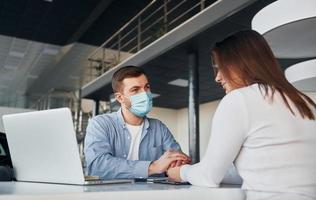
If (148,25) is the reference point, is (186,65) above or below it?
below

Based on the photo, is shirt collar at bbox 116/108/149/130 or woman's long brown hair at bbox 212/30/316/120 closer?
woman's long brown hair at bbox 212/30/316/120

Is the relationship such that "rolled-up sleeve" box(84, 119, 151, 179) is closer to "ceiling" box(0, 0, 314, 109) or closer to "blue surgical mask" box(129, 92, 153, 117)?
"blue surgical mask" box(129, 92, 153, 117)

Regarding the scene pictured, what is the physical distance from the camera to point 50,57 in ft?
30.0

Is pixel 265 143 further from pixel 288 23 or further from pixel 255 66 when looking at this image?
pixel 288 23

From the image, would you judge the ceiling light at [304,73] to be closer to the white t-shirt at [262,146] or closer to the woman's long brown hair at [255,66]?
the woman's long brown hair at [255,66]

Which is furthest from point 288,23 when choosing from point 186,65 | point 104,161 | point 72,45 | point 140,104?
point 72,45

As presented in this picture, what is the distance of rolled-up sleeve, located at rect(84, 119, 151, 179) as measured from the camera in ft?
4.05

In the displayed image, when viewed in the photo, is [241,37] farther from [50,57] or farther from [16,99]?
[16,99]

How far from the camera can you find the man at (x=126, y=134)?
1.37m

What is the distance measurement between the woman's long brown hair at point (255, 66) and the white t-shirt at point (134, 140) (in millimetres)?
747

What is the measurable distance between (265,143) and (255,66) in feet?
0.73

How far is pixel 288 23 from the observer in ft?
7.32

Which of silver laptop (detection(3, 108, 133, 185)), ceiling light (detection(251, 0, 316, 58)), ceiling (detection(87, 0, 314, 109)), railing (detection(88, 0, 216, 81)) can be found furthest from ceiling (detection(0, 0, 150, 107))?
silver laptop (detection(3, 108, 133, 185))

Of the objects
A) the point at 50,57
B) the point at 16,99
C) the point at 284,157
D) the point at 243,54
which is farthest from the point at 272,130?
the point at 16,99
